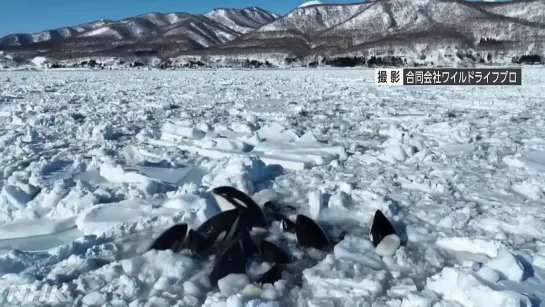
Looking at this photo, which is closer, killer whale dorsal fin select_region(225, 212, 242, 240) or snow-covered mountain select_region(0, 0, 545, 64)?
killer whale dorsal fin select_region(225, 212, 242, 240)

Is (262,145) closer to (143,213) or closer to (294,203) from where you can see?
(294,203)

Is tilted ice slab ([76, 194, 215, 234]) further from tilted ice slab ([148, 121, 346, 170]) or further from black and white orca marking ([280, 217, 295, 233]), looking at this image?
tilted ice slab ([148, 121, 346, 170])

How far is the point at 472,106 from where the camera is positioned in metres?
10.2

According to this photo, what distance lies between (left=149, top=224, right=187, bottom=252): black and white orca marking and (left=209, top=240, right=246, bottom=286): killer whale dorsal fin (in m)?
0.38

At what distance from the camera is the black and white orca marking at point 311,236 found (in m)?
2.92

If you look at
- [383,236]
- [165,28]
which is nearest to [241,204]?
[383,236]

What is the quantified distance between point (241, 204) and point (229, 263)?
2.77 ft

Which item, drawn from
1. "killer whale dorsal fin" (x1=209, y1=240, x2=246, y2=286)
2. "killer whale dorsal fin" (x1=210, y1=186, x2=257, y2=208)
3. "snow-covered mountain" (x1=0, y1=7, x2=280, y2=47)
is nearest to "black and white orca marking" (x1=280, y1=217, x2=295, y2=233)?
"killer whale dorsal fin" (x1=210, y1=186, x2=257, y2=208)

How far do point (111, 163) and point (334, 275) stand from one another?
2976 millimetres

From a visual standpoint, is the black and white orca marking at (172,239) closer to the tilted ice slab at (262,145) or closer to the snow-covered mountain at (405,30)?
the tilted ice slab at (262,145)

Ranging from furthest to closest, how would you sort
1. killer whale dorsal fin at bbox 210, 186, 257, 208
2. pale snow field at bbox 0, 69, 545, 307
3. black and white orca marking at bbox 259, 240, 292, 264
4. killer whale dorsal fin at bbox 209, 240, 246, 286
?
killer whale dorsal fin at bbox 210, 186, 257, 208
black and white orca marking at bbox 259, 240, 292, 264
killer whale dorsal fin at bbox 209, 240, 246, 286
pale snow field at bbox 0, 69, 545, 307

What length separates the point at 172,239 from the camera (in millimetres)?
2863

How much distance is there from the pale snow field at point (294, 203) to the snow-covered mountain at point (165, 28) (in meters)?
115

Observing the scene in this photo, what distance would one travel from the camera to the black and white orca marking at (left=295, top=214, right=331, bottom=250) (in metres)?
2.92
